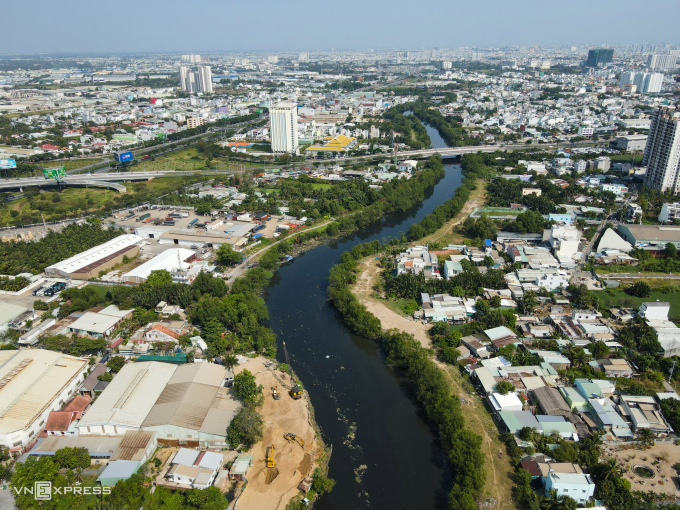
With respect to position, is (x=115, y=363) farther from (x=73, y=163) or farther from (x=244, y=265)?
(x=73, y=163)

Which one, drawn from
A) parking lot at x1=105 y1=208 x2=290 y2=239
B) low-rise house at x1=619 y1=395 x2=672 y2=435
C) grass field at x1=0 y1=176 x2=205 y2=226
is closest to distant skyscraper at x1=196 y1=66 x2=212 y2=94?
grass field at x1=0 y1=176 x2=205 y2=226

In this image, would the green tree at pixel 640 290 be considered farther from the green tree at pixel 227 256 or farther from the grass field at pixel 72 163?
the grass field at pixel 72 163

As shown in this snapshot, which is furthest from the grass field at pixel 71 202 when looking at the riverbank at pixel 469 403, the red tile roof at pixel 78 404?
the riverbank at pixel 469 403

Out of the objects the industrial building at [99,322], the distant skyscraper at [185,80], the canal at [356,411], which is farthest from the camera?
the distant skyscraper at [185,80]

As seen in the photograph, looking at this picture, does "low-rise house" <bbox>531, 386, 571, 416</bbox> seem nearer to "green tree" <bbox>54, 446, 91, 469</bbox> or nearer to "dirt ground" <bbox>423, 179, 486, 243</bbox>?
"green tree" <bbox>54, 446, 91, 469</bbox>

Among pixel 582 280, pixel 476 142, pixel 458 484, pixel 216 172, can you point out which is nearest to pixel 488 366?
pixel 458 484
